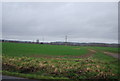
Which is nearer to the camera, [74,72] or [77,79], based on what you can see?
[77,79]

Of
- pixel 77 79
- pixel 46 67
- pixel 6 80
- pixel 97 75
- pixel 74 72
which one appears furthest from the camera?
pixel 46 67

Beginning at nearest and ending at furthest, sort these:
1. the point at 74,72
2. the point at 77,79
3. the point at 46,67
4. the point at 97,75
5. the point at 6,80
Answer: the point at 6,80
the point at 77,79
the point at 97,75
the point at 74,72
the point at 46,67

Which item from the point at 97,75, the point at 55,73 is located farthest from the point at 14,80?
the point at 97,75

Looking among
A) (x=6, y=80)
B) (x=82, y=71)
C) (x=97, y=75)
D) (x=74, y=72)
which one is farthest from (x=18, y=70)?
(x=97, y=75)

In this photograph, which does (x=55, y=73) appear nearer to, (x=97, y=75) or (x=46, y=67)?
(x=46, y=67)

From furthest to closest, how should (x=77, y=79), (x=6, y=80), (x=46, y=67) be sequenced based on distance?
(x=46, y=67)
(x=77, y=79)
(x=6, y=80)

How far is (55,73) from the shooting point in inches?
300

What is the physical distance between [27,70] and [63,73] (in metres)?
2.97

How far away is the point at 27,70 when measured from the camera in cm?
827

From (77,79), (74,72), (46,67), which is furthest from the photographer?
(46,67)

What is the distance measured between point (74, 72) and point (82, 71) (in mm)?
664

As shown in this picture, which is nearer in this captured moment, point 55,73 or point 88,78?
point 88,78

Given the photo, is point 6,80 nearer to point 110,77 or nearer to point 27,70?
point 27,70

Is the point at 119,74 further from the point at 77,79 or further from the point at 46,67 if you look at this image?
the point at 46,67
